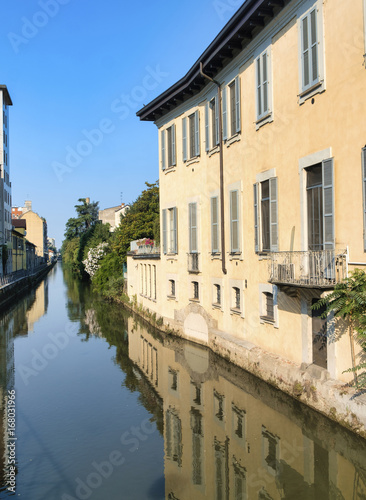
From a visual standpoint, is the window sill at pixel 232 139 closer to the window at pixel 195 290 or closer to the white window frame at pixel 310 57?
the white window frame at pixel 310 57

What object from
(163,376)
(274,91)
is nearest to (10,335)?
(163,376)

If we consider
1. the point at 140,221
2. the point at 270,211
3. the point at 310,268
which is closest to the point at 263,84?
the point at 270,211

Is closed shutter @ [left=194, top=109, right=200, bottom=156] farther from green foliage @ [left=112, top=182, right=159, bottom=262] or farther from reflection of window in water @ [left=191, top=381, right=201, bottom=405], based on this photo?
green foliage @ [left=112, top=182, right=159, bottom=262]

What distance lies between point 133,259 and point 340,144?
2155cm

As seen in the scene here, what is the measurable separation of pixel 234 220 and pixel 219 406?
623 cm

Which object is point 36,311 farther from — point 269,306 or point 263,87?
point 263,87

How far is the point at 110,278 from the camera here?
38906 millimetres

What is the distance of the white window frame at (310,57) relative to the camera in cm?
1020

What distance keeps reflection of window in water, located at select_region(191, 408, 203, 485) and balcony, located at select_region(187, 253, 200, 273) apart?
7766 mm

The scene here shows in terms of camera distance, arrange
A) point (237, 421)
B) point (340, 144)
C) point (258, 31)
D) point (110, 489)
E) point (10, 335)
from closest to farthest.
→ point (110, 489)
point (340, 144)
point (237, 421)
point (258, 31)
point (10, 335)

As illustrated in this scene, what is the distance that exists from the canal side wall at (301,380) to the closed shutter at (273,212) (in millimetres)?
3087

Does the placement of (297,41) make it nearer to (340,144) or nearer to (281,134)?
(281,134)

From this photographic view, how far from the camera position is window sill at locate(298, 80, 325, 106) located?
33.7 feet

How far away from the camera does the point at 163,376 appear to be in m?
15.1
